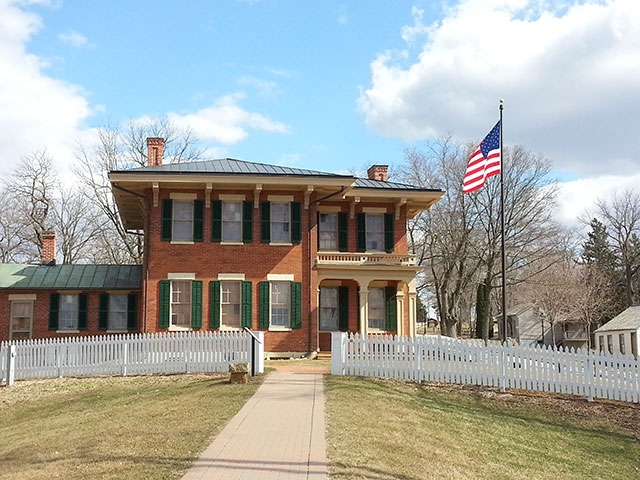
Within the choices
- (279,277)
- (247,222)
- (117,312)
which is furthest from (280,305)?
(117,312)

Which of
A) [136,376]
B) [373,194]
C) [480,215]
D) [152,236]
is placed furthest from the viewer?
[480,215]

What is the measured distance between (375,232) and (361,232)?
61 centimetres

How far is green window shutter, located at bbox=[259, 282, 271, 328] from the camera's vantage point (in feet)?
76.0

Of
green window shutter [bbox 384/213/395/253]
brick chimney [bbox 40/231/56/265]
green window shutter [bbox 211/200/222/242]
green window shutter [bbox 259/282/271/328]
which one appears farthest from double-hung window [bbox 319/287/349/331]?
brick chimney [bbox 40/231/56/265]

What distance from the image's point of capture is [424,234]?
44.1 metres

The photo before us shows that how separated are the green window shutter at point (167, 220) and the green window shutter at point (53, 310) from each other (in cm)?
524

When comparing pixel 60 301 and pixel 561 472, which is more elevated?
pixel 60 301

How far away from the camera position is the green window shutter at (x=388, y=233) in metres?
25.5

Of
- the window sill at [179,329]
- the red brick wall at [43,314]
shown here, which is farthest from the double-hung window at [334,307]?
the red brick wall at [43,314]

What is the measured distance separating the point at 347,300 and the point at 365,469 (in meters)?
17.7

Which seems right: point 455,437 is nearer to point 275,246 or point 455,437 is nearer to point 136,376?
point 136,376

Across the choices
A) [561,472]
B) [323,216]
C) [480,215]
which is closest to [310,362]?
[323,216]

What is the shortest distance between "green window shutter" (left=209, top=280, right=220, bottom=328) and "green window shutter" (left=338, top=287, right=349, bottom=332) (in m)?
5.02

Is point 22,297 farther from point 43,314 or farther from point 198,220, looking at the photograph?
point 198,220
